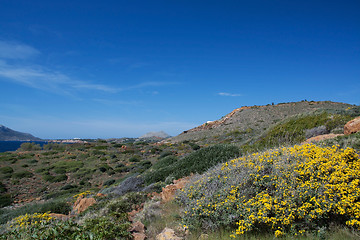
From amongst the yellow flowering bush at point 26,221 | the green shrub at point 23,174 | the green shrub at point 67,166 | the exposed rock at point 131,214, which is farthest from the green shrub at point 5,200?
the exposed rock at point 131,214

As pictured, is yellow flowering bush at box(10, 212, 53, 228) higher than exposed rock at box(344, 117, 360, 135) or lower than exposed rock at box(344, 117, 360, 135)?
lower

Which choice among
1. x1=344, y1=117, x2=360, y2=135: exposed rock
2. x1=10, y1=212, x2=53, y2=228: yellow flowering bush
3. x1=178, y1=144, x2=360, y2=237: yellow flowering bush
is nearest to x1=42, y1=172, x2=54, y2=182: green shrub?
x1=10, y1=212, x2=53, y2=228: yellow flowering bush

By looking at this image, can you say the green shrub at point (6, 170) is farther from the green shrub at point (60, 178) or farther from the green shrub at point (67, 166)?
the green shrub at point (60, 178)

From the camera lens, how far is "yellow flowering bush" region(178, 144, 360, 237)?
3.44 m

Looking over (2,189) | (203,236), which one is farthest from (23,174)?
(203,236)

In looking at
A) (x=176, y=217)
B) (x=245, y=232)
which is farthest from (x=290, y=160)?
(x=176, y=217)

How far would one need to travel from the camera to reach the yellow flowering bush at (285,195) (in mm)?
3436

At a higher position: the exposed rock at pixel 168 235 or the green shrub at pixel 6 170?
the exposed rock at pixel 168 235

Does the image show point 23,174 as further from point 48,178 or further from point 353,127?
point 353,127

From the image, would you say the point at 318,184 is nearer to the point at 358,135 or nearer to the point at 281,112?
the point at 358,135

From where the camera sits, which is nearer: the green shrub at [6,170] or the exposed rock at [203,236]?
the exposed rock at [203,236]

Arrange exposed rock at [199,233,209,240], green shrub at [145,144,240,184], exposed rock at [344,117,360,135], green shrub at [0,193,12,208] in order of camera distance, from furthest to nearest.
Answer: green shrub at [0,193,12,208] < green shrub at [145,144,240,184] < exposed rock at [344,117,360,135] < exposed rock at [199,233,209,240]

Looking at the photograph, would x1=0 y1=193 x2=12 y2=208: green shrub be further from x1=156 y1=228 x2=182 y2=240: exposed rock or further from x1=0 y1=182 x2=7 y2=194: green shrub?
x1=156 y1=228 x2=182 y2=240: exposed rock

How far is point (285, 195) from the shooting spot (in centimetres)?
366
